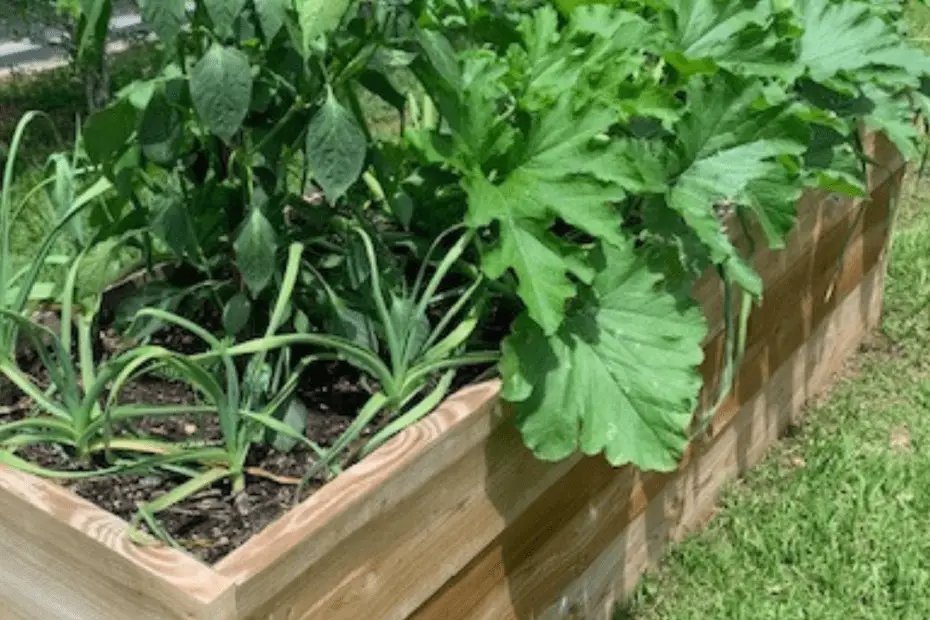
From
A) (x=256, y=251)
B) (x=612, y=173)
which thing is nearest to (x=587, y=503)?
(x=612, y=173)

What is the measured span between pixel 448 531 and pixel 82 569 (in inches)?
20.3

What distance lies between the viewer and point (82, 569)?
1.62m

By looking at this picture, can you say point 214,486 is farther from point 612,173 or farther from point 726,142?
point 726,142

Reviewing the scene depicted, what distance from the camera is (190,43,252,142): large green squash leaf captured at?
1660 mm

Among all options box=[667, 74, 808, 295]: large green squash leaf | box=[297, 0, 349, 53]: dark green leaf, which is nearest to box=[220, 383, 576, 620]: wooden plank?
box=[667, 74, 808, 295]: large green squash leaf

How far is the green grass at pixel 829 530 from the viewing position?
2553 mm

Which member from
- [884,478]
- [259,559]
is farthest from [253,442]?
[884,478]

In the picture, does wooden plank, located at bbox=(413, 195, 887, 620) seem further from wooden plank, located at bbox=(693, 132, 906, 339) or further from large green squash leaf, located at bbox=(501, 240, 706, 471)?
large green squash leaf, located at bbox=(501, 240, 706, 471)

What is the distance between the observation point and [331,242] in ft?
7.28

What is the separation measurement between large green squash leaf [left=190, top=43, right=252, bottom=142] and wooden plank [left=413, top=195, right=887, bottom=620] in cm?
75

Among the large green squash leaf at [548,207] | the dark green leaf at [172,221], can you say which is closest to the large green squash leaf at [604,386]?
the large green squash leaf at [548,207]

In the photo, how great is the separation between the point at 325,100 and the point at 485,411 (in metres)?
0.49

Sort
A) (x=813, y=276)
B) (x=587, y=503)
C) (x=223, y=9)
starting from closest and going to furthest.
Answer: (x=223, y=9) < (x=587, y=503) < (x=813, y=276)

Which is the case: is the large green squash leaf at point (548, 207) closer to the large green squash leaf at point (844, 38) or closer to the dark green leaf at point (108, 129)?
the dark green leaf at point (108, 129)
